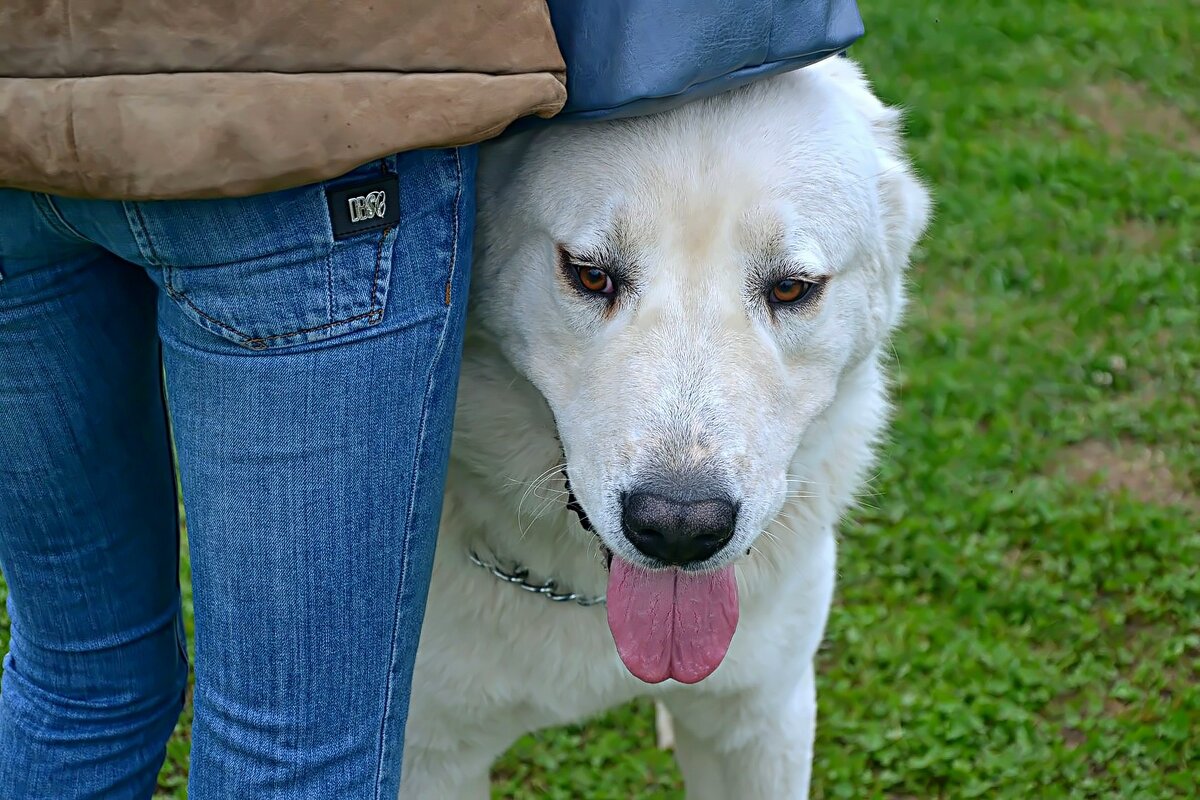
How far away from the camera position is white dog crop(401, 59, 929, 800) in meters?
2.20

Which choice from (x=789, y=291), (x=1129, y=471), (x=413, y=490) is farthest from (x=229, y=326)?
(x=1129, y=471)

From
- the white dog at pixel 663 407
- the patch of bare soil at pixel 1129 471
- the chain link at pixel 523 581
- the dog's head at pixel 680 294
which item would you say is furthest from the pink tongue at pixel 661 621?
the patch of bare soil at pixel 1129 471

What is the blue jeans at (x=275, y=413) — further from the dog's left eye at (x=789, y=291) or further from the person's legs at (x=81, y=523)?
the dog's left eye at (x=789, y=291)

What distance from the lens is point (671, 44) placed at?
A: 1.90 metres

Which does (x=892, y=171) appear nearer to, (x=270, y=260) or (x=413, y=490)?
(x=413, y=490)

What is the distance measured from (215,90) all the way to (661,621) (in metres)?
1.29

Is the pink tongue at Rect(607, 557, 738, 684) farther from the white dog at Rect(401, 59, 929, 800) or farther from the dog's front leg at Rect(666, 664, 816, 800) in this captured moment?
the dog's front leg at Rect(666, 664, 816, 800)

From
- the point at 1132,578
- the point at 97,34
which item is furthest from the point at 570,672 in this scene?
the point at 1132,578

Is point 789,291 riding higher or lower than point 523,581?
higher

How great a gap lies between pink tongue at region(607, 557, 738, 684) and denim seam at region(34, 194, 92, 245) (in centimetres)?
110

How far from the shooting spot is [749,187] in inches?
88.4

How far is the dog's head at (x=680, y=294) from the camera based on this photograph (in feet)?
7.09

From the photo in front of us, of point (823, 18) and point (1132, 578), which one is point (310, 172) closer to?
point (823, 18)

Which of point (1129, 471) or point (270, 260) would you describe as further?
point (1129, 471)
